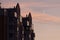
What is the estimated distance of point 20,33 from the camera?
150375mm

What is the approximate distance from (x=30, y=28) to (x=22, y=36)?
1985 centimetres

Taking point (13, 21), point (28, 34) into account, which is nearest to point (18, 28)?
point (13, 21)

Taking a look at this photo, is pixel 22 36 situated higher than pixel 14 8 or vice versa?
pixel 14 8

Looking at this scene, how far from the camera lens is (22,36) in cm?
15400

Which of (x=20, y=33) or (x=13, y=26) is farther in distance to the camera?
(x=20, y=33)

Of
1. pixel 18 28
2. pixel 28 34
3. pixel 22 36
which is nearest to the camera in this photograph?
pixel 18 28

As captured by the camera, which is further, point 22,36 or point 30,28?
point 30,28

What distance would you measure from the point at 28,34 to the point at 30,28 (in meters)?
6.54

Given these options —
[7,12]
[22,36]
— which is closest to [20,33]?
[22,36]

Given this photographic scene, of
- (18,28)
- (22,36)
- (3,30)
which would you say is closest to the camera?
(3,30)

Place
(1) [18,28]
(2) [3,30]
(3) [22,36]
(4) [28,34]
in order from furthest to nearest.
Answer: (4) [28,34] → (3) [22,36] → (1) [18,28] → (2) [3,30]

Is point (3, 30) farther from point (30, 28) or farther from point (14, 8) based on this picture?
point (30, 28)

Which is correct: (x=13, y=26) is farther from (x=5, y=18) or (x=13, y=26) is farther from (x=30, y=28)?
(x=30, y=28)

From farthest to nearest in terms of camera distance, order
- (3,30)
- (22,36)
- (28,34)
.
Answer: (28,34) → (22,36) → (3,30)
